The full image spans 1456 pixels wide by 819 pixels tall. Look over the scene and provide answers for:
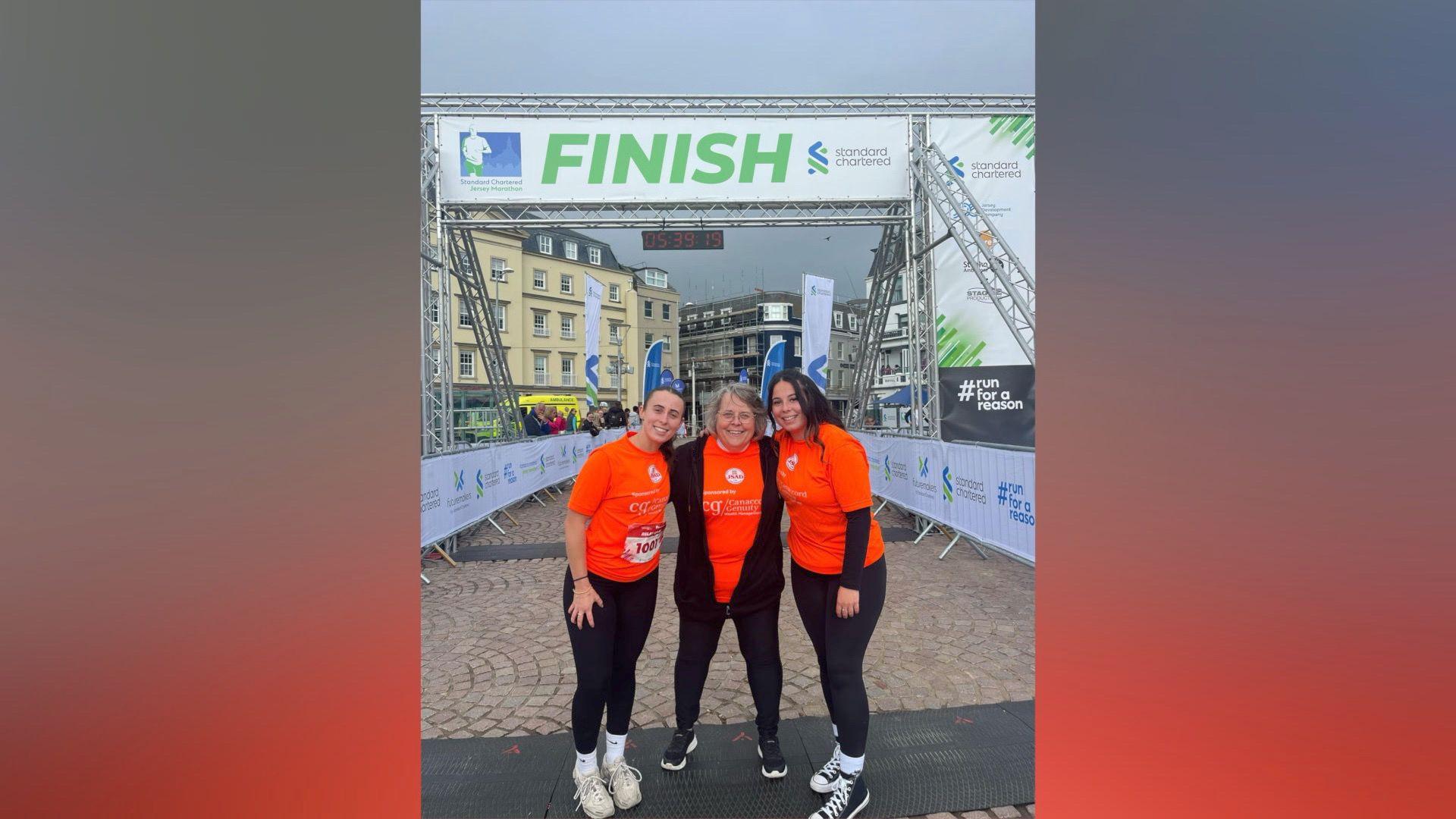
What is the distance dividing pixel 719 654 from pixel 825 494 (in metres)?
2.25

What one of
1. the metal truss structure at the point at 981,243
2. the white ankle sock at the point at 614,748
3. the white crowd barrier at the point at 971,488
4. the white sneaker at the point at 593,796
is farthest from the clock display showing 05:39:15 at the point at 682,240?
the white sneaker at the point at 593,796

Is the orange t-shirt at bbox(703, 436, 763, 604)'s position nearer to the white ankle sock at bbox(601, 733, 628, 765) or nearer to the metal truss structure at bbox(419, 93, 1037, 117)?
the white ankle sock at bbox(601, 733, 628, 765)

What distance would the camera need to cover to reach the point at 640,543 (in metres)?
2.47

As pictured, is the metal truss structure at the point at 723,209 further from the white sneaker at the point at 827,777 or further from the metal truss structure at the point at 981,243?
the white sneaker at the point at 827,777

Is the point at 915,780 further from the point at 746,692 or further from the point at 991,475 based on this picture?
the point at 991,475

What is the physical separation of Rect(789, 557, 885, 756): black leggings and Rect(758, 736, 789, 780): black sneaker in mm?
364

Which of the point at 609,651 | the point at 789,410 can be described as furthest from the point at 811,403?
the point at 609,651

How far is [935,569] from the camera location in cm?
620

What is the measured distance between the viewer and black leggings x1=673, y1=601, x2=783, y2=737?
8.45 ft

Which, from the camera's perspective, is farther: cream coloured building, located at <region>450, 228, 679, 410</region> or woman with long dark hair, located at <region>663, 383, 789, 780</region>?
cream coloured building, located at <region>450, 228, 679, 410</region>

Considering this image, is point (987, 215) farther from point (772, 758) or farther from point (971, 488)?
point (772, 758)

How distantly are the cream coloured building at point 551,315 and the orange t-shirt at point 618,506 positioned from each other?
30952 mm

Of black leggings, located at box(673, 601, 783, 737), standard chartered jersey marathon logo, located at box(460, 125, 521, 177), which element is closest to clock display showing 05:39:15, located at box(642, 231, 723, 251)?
standard chartered jersey marathon logo, located at box(460, 125, 521, 177)
